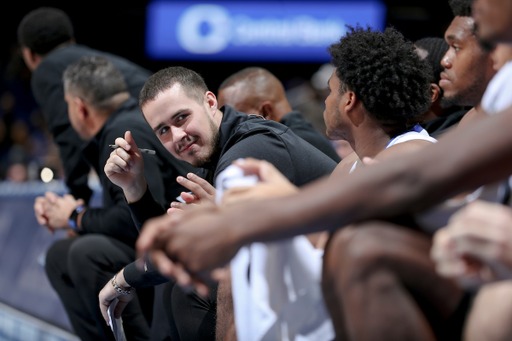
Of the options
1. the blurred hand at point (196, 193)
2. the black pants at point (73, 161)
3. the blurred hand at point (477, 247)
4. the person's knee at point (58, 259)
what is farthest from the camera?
the black pants at point (73, 161)

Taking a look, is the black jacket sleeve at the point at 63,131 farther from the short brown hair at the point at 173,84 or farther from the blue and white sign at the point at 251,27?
the blue and white sign at the point at 251,27

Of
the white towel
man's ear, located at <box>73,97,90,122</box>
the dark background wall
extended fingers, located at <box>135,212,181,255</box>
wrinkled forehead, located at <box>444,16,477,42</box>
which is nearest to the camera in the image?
extended fingers, located at <box>135,212,181,255</box>

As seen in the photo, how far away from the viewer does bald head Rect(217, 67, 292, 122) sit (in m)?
2.70

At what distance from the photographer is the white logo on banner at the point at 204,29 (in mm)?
6797

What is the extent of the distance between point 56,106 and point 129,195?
1.38 meters

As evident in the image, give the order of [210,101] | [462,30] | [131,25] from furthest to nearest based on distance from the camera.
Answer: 1. [131,25]
2. [210,101]
3. [462,30]

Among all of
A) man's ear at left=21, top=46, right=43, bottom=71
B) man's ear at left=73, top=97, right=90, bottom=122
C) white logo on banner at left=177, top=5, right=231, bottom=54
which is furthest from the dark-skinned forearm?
white logo on banner at left=177, top=5, right=231, bottom=54

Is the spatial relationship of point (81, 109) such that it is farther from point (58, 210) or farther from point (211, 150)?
point (211, 150)

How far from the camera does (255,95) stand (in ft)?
8.86

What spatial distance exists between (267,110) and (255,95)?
10 cm

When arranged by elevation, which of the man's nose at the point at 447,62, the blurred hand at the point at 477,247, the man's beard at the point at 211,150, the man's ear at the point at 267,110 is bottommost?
the man's ear at the point at 267,110

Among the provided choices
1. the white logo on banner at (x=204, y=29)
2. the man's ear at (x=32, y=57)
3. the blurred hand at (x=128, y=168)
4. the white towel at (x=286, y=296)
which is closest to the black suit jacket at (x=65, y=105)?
the man's ear at (x=32, y=57)

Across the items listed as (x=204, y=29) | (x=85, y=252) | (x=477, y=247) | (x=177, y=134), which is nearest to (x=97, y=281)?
(x=85, y=252)

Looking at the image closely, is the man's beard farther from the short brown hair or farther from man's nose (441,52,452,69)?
man's nose (441,52,452,69)
